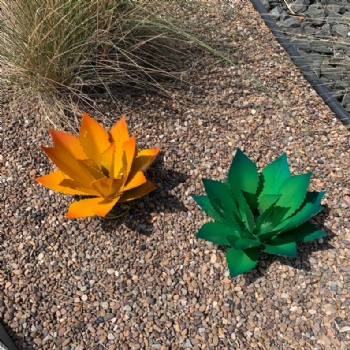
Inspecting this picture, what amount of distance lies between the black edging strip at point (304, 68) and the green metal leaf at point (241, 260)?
93 centimetres

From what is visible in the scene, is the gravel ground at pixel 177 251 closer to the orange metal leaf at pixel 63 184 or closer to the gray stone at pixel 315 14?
the orange metal leaf at pixel 63 184

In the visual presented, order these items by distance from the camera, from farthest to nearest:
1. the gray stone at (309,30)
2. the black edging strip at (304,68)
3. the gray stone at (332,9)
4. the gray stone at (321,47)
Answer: the gray stone at (332,9) → the gray stone at (309,30) → the gray stone at (321,47) → the black edging strip at (304,68)

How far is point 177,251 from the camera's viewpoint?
1.77m

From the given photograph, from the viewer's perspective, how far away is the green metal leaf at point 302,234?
64.6 inches

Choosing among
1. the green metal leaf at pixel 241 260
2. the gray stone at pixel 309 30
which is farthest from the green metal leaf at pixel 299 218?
the gray stone at pixel 309 30

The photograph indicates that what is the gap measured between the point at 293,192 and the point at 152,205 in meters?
0.56

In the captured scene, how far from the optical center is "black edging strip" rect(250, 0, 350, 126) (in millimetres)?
2240

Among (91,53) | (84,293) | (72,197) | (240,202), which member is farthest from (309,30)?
(84,293)

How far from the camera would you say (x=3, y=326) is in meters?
1.59

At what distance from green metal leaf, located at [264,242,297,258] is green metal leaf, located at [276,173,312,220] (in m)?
0.10

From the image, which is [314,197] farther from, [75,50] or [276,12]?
[276,12]

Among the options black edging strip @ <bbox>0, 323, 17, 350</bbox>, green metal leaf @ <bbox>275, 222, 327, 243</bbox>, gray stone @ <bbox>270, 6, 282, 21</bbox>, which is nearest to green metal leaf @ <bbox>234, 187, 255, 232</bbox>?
green metal leaf @ <bbox>275, 222, 327, 243</bbox>

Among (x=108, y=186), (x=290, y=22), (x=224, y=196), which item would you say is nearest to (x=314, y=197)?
(x=224, y=196)

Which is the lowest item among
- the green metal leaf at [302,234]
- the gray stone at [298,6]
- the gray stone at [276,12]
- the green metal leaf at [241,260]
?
the green metal leaf at [302,234]
